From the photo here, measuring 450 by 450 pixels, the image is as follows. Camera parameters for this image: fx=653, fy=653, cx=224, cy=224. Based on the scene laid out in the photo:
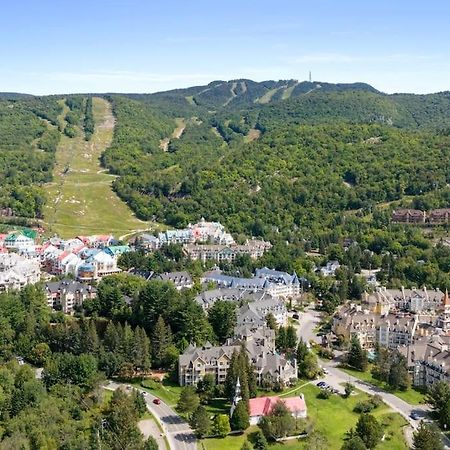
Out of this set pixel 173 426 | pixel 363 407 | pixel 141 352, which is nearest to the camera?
pixel 173 426

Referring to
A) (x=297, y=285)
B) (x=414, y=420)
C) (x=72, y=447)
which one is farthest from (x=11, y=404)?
(x=297, y=285)

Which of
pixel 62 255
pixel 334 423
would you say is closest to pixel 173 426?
pixel 334 423

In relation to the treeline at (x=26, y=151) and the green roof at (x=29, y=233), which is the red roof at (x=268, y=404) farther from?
A: the treeline at (x=26, y=151)

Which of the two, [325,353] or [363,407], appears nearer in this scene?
[363,407]

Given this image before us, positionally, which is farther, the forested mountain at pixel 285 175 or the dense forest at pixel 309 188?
the forested mountain at pixel 285 175

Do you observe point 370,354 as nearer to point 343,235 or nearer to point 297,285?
point 297,285

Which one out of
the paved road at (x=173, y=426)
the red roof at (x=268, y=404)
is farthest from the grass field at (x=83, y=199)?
the red roof at (x=268, y=404)

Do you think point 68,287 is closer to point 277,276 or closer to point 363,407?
point 277,276
